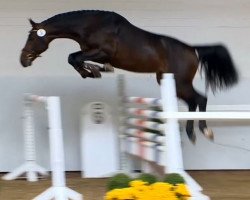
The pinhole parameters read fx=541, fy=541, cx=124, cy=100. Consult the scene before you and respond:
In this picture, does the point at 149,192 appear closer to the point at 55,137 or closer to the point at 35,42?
the point at 55,137

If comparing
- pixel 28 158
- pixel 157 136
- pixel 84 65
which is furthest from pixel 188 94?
pixel 28 158

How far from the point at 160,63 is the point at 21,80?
4.75 feet

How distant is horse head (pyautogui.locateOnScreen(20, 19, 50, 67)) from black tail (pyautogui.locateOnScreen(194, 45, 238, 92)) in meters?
1.19

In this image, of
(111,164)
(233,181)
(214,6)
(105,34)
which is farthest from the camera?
(214,6)

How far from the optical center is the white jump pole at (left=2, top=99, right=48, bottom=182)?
443 centimetres

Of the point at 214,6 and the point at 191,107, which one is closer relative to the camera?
the point at 191,107

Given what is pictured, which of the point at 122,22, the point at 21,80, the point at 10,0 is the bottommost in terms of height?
the point at 21,80

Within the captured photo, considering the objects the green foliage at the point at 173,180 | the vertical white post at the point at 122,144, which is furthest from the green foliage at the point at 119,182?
the vertical white post at the point at 122,144

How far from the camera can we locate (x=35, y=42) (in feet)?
13.3

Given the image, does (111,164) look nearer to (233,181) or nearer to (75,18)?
(233,181)

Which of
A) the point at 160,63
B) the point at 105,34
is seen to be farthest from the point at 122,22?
the point at 160,63

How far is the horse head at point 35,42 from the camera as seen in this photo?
4039 mm

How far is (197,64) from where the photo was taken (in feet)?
13.9

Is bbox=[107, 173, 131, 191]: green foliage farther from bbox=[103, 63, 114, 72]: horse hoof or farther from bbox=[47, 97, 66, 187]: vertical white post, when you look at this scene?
bbox=[103, 63, 114, 72]: horse hoof
